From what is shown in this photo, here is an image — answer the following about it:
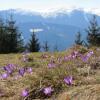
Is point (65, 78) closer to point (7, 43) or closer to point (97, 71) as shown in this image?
point (97, 71)

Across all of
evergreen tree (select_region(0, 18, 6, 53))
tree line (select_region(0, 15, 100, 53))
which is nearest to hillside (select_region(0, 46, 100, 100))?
evergreen tree (select_region(0, 18, 6, 53))

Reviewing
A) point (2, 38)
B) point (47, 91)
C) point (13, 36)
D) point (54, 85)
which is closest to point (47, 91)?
point (47, 91)

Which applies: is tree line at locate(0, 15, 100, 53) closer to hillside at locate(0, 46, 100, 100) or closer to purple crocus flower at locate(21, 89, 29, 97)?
hillside at locate(0, 46, 100, 100)

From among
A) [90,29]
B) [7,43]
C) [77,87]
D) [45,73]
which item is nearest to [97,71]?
[45,73]

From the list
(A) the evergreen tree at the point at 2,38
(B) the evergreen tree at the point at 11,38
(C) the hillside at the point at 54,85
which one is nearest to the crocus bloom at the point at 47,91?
(C) the hillside at the point at 54,85

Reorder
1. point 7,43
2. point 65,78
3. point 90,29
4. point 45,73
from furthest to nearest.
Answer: point 90,29 < point 7,43 < point 45,73 < point 65,78

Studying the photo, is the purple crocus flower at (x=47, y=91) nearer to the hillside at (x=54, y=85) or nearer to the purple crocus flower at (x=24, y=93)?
the hillside at (x=54, y=85)

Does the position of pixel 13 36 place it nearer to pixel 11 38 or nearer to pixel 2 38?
pixel 11 38

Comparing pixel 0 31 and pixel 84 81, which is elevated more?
pixel 84 81

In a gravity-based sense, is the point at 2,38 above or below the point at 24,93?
below

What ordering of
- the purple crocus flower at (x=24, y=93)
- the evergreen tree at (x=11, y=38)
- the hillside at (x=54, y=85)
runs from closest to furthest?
1. the hillside at (x=54, y=85)
2. the purple crocus flower at (x=24, y=93)
3. the evergreen tree at (x=11, y=38)

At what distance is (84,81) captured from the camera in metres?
4.71

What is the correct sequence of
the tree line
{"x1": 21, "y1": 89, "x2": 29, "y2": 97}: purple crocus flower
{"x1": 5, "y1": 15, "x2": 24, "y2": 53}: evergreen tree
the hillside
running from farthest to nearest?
1. the tree line
2. {"x1": 5, "y1": 15, "x2": 24, "y2": 53}: evergreen tree
3. {"x1": 21, "y1": 89, "x2": 29, "y2": 97}: purple crocus flower
4. the hillside

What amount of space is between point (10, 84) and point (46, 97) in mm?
1037
